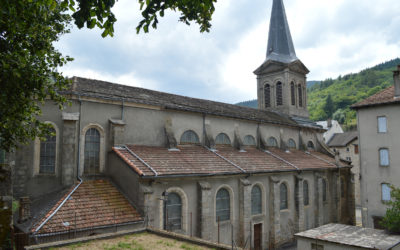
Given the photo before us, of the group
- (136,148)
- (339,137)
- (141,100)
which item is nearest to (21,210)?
(136,148)

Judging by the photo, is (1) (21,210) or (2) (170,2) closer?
(2) (170,2)

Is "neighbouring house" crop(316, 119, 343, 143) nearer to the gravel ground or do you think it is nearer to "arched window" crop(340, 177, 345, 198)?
"arched window" crop(340, 177, 345, 198)

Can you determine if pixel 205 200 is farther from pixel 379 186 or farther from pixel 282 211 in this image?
pixel 379 186

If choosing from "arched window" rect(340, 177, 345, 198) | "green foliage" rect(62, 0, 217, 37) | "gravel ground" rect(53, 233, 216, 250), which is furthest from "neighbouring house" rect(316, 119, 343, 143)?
"green foliage" rect(62, 0, 217, 37)

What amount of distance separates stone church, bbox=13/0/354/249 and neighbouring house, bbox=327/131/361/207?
1870cm

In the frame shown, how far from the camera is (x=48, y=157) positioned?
16.7m

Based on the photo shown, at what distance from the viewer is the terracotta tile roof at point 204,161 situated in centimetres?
1700

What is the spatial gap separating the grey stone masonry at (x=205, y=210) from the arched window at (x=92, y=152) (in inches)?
249

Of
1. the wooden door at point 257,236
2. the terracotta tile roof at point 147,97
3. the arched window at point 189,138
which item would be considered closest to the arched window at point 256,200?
the wooden door at point 257,236

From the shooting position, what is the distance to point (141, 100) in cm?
2012

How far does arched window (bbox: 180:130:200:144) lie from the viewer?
73.6 ft

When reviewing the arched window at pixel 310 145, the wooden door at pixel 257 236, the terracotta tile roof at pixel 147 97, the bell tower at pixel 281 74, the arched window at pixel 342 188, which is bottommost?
the wooden door at pixel 257 236

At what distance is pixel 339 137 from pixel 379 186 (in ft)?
91.4

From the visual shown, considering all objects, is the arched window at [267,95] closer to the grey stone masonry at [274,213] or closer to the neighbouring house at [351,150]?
the grey stone masonry at [274,213]
